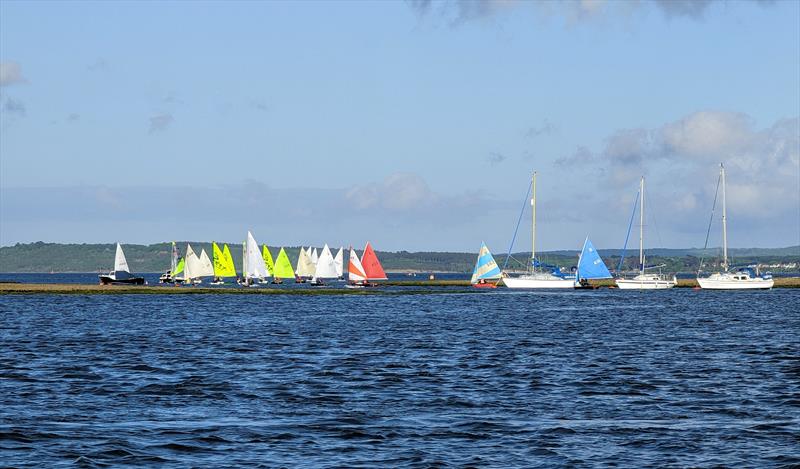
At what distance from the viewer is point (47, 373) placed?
51375mm

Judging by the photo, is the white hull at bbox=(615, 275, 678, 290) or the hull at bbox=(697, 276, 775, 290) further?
the white hull at bbox=(615, 275, 678, 290)

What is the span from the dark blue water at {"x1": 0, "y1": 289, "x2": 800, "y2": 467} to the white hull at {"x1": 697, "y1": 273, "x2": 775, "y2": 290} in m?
110

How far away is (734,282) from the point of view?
195m

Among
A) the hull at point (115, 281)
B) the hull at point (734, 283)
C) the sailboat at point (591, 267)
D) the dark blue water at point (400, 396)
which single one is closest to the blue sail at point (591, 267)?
the sailboat at point (591, 267)

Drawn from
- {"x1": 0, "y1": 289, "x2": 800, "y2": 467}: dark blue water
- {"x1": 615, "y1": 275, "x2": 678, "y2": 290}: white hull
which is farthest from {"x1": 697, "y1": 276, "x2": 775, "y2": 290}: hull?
{"x1": 0, "y1": 289, "x2": 800, "y2": 467}: dark blue water

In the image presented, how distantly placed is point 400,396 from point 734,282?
164 metres

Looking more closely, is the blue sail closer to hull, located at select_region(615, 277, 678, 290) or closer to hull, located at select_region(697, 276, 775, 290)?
hull, located at select_region(615, 277, 678, 290)

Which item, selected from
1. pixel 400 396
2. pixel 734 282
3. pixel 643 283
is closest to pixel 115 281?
pixel 643 283

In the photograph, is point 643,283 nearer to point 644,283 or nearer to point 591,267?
point 644,283

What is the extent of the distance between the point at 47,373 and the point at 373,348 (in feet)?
70.1

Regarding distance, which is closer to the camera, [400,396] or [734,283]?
[400,396]

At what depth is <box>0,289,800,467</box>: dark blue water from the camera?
30547 millimetres

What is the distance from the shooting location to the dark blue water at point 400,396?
1203 inches

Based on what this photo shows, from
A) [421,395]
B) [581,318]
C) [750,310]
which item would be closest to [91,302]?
[581,318]
